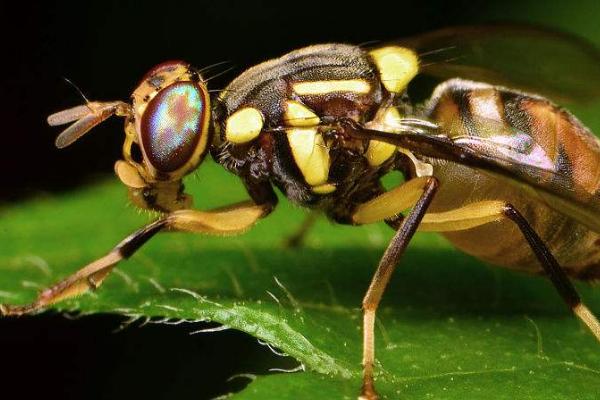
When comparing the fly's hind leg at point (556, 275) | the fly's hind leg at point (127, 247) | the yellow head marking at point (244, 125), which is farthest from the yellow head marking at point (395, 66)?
the fly's hind leg at point (127, 247)

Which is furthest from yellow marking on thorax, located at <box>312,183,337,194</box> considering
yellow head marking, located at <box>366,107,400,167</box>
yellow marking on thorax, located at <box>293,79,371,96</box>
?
yellow marking on thorax, located at <box>293,79,371,96</box>

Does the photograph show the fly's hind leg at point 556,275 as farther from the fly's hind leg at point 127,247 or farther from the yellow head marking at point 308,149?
the fly's hind leg at point 127,247

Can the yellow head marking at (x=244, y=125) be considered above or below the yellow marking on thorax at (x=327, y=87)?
below

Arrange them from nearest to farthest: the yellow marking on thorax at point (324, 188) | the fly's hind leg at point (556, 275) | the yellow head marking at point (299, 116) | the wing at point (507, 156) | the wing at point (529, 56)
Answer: the wing at point (507, 156), the fly's hind leg at point (556, 275), the yellow head marking at point (299, 116), the yellow marking on thorax at point (324, 188), the wing at point (529, 56)

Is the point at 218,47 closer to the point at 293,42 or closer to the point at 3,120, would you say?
the point at 293,42

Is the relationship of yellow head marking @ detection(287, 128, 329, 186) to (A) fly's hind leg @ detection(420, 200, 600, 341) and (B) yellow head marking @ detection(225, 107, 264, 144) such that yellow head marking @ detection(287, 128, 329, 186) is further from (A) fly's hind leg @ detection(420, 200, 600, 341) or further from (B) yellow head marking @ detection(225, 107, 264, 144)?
(A) fly's hind leg @ detection(420, 200, 600, 341)

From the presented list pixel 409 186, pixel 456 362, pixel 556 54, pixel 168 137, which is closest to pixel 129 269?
pixel 168 137
